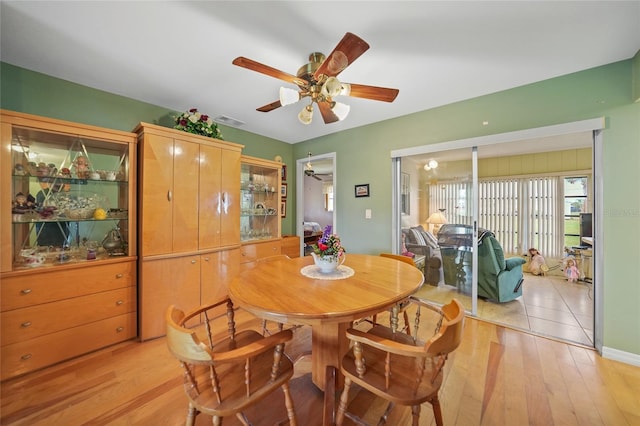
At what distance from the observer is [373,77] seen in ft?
7.25

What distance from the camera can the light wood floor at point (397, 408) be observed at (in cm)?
144

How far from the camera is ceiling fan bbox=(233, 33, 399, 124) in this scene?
133 cm

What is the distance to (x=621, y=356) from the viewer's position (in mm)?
1984

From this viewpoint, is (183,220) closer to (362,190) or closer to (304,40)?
(304,40)

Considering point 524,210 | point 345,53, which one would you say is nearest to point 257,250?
point 345,53

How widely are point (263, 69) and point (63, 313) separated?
2465 mm

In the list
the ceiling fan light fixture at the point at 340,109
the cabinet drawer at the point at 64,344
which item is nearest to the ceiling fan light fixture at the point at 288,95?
the ceiling fan light fixture at the point at 340,109

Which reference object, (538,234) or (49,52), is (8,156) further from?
(538,234)

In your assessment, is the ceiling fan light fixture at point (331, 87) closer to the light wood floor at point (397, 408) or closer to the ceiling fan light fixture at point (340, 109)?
the ceiling fan light fixture at point (340, 109)

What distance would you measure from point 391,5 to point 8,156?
286 cm

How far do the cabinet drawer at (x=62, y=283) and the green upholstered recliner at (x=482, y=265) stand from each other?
365cm

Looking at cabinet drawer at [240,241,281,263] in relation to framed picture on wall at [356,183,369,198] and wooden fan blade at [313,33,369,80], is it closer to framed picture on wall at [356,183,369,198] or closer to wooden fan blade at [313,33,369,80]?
Answer: framed picture on wall at [356,183,369,198]

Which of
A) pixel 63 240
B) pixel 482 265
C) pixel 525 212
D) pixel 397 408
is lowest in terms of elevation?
pixel 397 408

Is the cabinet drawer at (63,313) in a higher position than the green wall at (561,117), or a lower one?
lower
